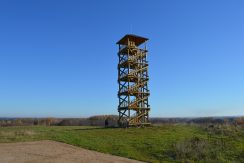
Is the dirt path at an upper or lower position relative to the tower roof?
lower

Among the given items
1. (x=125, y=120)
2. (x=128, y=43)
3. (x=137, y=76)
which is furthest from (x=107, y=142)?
(x=128, y=43)

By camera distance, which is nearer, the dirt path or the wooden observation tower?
the dirt path

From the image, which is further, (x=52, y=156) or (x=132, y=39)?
(x=132, y=39)

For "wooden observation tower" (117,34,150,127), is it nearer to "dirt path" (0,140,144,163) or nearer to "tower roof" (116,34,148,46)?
"tower roof" (116,34,148,46)


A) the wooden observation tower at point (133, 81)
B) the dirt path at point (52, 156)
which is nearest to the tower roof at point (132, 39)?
the wooden observation tower at point (133, 81)

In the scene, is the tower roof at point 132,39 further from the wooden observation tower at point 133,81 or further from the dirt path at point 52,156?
the dirt path at point 52,156

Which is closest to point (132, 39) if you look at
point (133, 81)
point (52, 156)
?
point (133, 81)

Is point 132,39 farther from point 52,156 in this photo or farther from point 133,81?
point 52,156

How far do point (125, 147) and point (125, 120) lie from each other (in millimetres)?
15773

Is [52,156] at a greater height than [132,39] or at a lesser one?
lesser

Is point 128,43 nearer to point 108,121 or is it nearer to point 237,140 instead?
point 108,121

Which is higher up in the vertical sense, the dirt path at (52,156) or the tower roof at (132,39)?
the tower roof at (132,39)

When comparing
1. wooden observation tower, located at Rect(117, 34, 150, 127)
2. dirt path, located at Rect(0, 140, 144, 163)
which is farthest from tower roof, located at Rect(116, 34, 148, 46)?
dirt path, located at Rect(0, 140, 144, 163)

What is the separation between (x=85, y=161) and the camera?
11.7 meters
